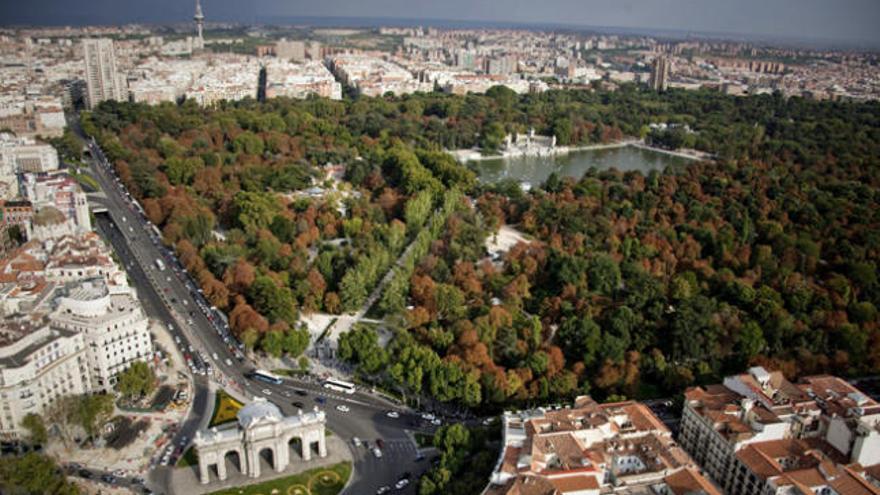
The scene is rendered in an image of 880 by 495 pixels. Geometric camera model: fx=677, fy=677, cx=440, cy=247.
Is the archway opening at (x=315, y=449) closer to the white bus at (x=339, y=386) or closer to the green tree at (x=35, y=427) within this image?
the white bus at (x=339, y=386)

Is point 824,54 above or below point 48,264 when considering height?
above

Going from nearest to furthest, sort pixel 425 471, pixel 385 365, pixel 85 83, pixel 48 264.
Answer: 1. pixel 425 471
2. pixel 385 365
3. pixel 48 264
4. pixel 85 83

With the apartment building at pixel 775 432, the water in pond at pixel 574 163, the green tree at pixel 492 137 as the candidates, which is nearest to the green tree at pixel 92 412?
the apartment building at pixel 775 432

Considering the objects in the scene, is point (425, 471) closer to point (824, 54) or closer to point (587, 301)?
point (587, 301)

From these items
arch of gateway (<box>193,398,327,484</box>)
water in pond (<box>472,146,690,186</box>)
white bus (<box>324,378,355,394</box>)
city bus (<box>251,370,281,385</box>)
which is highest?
water in pond (<box>472,146,690,186</box>)

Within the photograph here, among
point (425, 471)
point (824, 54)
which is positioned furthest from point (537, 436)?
point (824, 54)

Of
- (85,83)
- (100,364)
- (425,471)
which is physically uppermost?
(85,83)

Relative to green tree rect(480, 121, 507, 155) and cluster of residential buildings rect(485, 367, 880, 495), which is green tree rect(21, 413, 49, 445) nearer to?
cluster of residential buildings rect(485, 367, 880, 495)

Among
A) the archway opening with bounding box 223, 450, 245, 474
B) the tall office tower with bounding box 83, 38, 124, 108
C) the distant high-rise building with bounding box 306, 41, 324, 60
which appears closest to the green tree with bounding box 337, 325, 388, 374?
the archway opening with bounding box 223, 450, 245, 474
